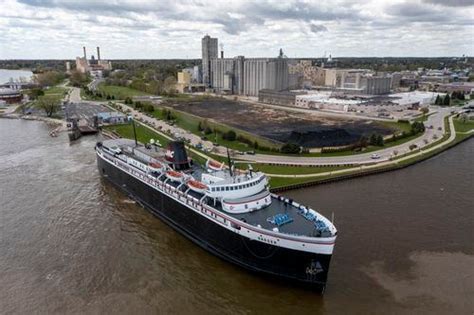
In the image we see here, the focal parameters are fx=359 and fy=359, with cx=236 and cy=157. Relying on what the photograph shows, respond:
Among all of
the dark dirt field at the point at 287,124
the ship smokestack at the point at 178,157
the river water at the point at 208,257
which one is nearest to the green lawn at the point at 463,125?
the dark dirt field at the point at 287,124

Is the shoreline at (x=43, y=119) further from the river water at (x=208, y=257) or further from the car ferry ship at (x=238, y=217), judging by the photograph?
the car ferry ship at (x=238, y=217)

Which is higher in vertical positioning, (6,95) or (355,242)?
(6,95)

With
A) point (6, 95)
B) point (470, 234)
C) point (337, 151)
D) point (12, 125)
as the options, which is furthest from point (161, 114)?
point (470, 234)

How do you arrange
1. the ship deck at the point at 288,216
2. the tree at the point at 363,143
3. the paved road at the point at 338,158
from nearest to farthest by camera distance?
the ship deck at the point at 288,216, the paved road at the point at 338,158, the tree at the point at 363,143

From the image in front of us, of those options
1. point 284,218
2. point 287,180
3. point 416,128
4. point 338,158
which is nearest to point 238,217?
point 284,218

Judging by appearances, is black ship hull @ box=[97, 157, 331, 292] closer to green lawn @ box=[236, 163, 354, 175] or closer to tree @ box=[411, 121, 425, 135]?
green lawn @ box=[236, 163, 354, 175]

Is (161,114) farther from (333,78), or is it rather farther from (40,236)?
(333,78)
